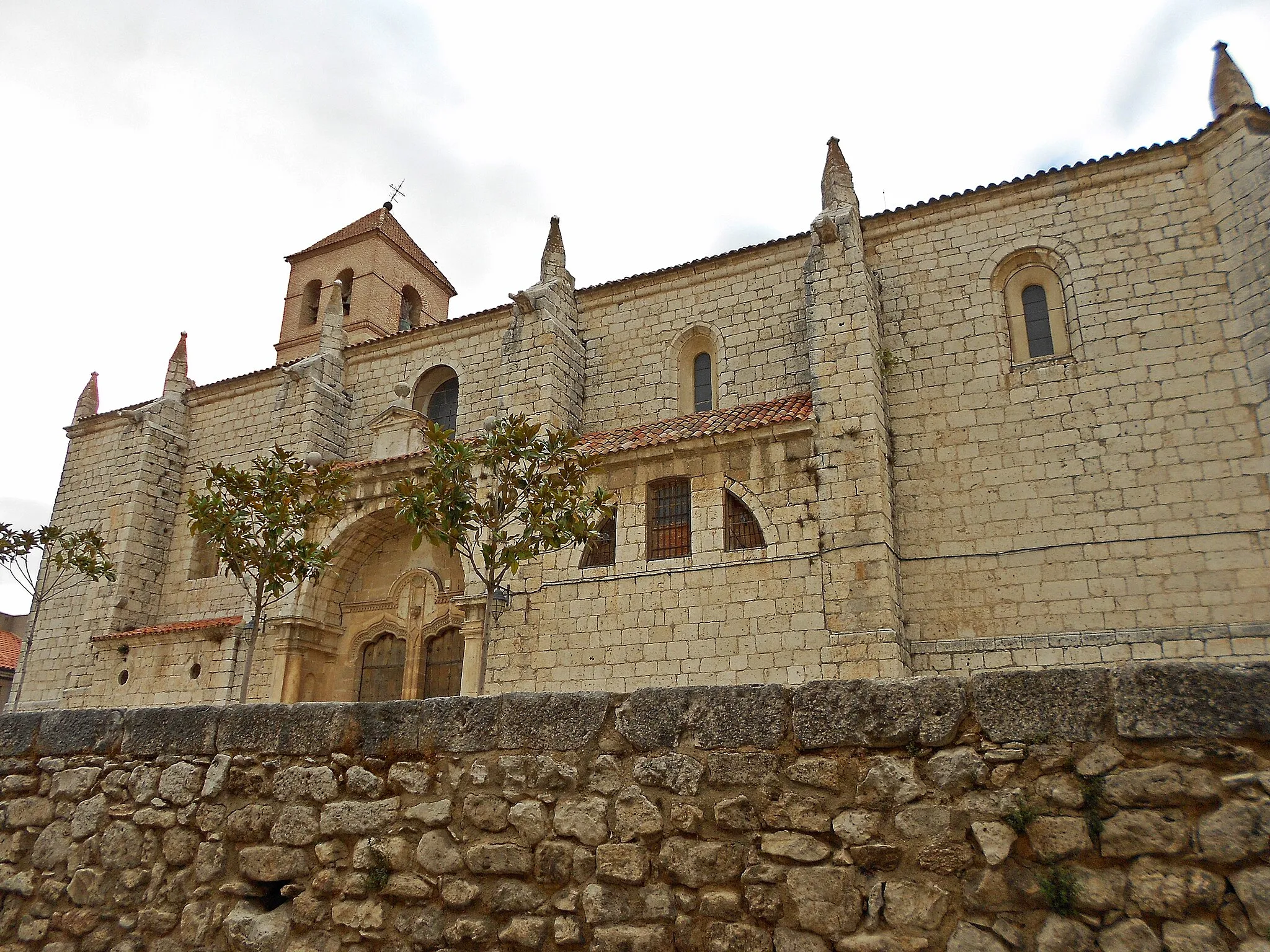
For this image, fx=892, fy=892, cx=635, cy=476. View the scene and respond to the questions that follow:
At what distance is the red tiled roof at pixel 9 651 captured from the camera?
25.0 meters

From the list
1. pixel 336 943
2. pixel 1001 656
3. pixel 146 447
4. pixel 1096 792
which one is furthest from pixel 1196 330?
pixel 146 447

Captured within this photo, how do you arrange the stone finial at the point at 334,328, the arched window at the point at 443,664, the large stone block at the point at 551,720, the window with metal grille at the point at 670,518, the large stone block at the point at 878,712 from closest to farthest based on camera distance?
the large stone block at the point at 878,712
the large stone block at the point at 551,720
the window with metal grille at the point at 670,518
the arched window at the point at 443,664
the stone finial at the point at 334,328

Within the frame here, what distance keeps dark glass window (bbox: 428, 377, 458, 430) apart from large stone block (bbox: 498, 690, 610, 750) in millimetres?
14311

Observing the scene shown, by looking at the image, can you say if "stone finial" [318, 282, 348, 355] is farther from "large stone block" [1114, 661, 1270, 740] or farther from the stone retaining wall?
"large stone block" [1114, 661, 1270, 740]

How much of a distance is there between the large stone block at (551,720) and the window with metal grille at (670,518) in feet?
28.2

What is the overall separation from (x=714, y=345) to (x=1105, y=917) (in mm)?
13150

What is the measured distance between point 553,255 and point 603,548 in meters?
6.19

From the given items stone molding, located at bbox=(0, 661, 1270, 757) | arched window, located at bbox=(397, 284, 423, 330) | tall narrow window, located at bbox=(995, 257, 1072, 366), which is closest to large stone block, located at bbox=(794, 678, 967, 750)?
stone molding, located at bbox=(0, 661, 1270, 757)

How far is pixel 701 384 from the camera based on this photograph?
15.8 m

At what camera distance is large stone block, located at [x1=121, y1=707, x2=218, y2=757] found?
181 inches

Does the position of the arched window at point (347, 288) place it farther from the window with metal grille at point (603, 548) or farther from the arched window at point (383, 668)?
the window with metal grille at point (603, 548)

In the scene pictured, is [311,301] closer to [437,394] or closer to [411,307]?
[411,307]

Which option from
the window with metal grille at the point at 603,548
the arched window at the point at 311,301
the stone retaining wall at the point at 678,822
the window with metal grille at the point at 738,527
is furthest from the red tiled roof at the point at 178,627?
the arched window at the point at 311,301

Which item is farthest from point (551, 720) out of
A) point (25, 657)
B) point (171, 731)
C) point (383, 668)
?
A: point (25, 657)
